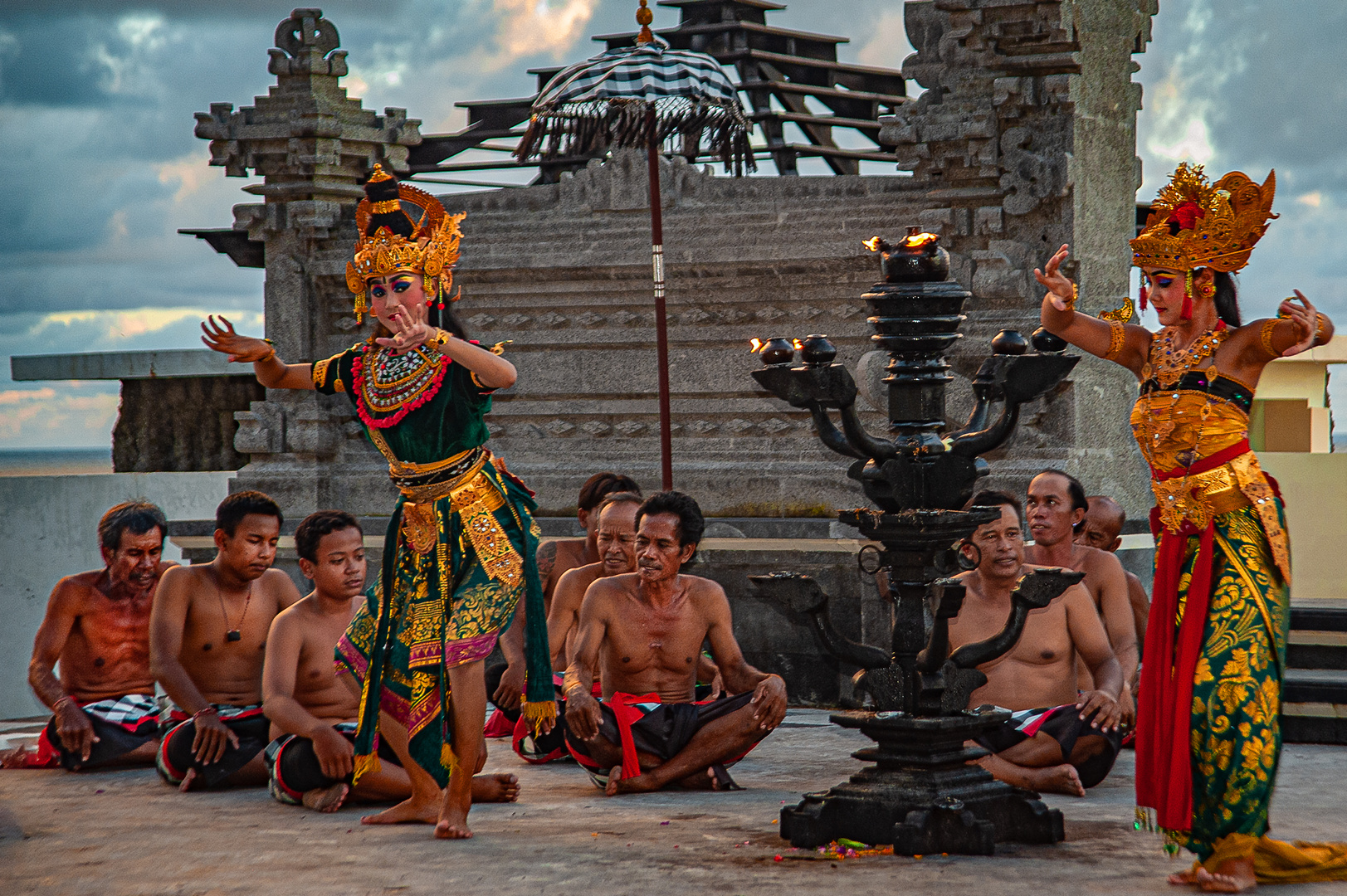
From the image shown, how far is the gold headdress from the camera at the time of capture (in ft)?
17.2

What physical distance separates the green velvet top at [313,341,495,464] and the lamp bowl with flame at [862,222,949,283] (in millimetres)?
1329

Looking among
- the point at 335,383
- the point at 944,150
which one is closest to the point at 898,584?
the point at 335,383

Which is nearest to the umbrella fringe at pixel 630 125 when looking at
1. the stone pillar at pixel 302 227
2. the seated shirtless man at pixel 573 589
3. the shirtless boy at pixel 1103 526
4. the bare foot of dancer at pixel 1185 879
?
the stone pillar at pixel 302 227

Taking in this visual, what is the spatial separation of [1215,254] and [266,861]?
127 inches

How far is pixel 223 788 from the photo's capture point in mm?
6070

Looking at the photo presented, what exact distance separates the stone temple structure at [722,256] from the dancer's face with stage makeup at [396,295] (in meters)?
3.60

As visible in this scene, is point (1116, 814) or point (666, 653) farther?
point (666, 653)

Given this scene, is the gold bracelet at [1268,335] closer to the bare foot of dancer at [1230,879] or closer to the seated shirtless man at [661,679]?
the bare foot of dancer at [1230,879]

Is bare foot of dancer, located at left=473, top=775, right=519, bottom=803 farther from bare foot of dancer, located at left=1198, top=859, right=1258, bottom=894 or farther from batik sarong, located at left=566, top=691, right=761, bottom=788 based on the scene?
bare foot of dancer, located at left=1198, top=859, right=1258, bottom=894

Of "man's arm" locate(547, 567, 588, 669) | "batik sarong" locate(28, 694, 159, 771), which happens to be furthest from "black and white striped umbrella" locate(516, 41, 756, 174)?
"batik sarong" locate(28, 694, 159, 771)

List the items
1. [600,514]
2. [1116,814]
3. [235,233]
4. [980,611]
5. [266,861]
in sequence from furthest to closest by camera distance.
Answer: [235,233] → [600,514] → [980,611] → [1116,814] → [266,861]

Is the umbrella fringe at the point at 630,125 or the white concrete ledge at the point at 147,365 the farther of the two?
the white concrete ledge at the point at 147,365

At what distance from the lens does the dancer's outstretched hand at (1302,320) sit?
4391 mm

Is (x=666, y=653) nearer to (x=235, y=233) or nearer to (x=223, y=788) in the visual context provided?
(x=223, y=788)
